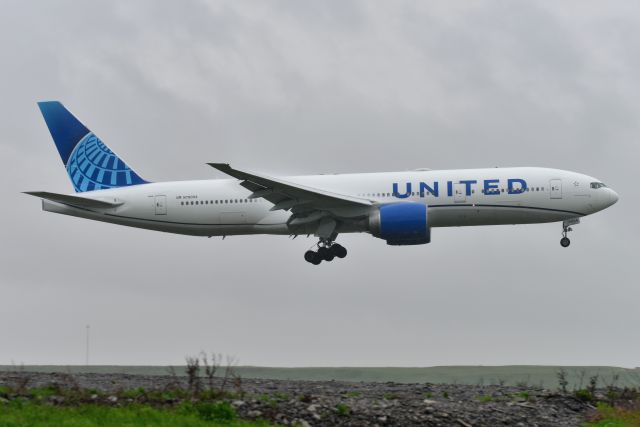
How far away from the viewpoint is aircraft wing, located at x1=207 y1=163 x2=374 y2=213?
31.9 metres

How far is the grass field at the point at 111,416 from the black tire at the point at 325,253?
21090 millimetres

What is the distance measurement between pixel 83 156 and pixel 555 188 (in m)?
19.4

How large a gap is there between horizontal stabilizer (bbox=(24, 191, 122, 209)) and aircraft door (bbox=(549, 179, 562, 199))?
16383mm

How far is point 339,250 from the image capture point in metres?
35.4

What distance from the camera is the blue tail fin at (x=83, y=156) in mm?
37562

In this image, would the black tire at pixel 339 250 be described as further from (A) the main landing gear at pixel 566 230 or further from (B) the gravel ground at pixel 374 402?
(B) the gravel ground at pixel 374 402

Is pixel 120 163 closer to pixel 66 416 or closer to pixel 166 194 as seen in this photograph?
pixel 166 194

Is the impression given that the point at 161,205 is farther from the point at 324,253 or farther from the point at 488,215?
the point at 488,215

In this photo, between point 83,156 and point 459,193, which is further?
point 83,156

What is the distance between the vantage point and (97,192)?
3697cm

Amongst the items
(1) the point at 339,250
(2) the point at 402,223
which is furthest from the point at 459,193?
(1) the point at 339,250

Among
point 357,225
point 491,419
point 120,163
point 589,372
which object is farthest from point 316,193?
point 491,419

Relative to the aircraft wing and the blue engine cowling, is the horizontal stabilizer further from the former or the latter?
the blue engine cowling

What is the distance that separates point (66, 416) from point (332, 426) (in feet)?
13.3
